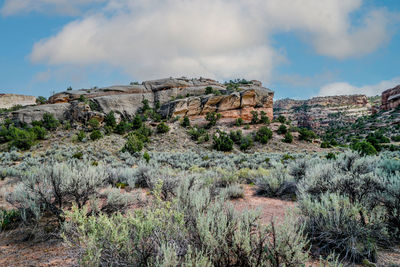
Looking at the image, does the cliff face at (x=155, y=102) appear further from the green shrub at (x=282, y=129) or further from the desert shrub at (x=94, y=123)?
the green shrub at (x=282, y=129)

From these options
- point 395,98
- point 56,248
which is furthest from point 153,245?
point 395,98

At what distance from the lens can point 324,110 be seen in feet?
276

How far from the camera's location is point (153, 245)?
212 cm

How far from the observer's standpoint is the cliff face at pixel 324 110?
70.1m

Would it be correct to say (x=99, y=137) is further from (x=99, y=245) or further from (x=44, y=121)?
(x=99, y=245)

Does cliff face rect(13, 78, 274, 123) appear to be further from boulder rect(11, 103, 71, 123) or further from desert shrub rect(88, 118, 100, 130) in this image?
desert shrub rect(88, 118, 100, 130)

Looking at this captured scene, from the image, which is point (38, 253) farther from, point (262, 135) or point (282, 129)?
point (282, 129)

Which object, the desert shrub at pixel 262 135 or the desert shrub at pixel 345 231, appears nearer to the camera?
the desert shrub at pixel 345 231

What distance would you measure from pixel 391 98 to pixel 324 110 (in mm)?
24237

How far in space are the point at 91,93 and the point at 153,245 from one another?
47.8 metres

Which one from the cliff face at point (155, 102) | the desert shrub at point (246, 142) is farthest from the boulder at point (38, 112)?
the desert shrub at point (246, 142)

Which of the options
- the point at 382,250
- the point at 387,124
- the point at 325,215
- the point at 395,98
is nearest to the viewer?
the point at 382,250

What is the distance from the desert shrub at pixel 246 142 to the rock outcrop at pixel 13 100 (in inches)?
2250

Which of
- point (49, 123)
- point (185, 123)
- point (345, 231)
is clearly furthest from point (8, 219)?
point (49, 123)
